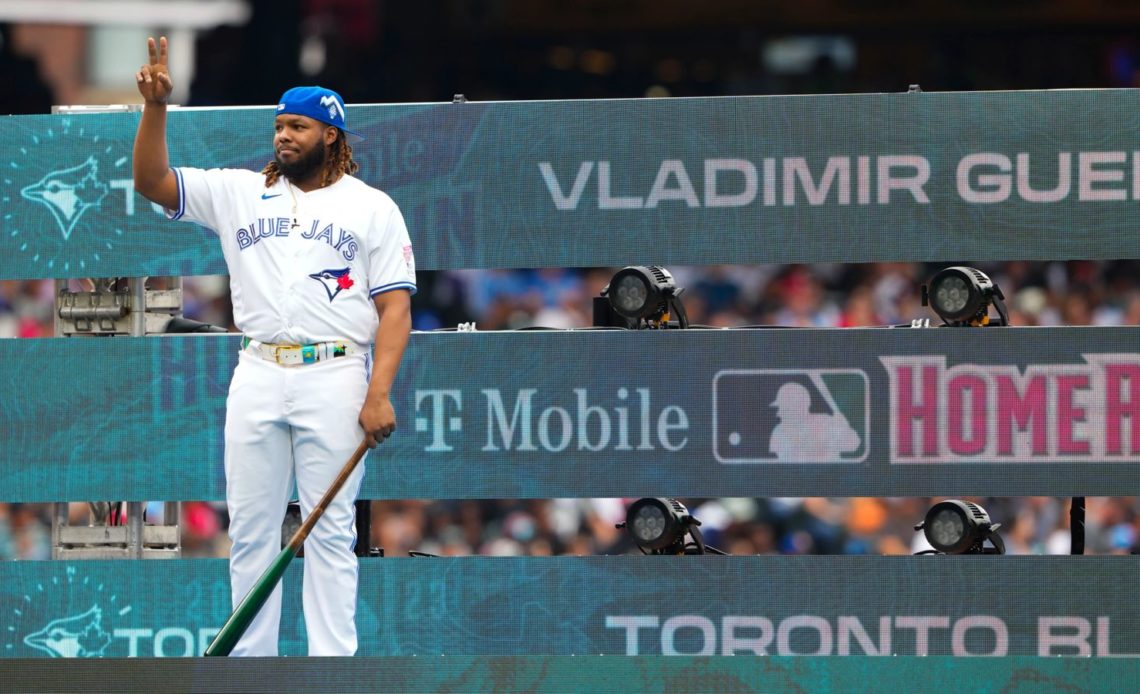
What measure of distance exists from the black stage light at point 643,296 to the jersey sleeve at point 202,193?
1.71 meters

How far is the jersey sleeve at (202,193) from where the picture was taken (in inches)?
241

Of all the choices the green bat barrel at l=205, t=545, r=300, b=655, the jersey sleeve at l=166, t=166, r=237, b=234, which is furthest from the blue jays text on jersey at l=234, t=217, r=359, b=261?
the green bat barrel at l=205, t=545, r=300, b=655

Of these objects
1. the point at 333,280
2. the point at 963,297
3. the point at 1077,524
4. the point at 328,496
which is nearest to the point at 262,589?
the point at 328,496

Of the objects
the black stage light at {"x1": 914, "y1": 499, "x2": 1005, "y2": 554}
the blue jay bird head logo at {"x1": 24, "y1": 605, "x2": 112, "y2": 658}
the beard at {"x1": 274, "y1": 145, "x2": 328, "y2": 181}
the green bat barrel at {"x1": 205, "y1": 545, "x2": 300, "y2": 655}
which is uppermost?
the beard at {"x1": 274, "y1": 145, "x2": 328, "y2": 181}

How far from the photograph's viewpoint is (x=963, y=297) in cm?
713

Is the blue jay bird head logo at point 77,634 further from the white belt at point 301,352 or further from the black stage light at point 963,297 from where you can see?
the black stage light at point 963,297

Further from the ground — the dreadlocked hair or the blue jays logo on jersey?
the dreadlocked hair

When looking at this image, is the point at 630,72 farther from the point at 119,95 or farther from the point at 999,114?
the point at 999,114

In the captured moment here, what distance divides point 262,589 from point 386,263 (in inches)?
46.5

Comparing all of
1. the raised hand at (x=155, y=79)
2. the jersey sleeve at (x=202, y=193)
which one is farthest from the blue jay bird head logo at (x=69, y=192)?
the raised hand at (x=155, y=79)

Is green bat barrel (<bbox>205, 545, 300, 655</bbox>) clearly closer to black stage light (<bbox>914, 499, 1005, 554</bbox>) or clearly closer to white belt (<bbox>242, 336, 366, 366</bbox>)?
white belt (<bbox>242, 336, 366, 366</bbox>)

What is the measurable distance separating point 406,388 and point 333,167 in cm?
134

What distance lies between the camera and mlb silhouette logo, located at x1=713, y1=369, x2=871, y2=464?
7.17 metres

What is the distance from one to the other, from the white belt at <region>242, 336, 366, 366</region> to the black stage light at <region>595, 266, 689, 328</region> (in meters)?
1.51
